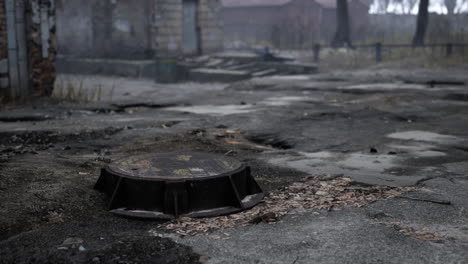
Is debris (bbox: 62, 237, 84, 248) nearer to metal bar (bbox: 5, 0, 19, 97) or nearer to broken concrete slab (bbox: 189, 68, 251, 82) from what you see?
metal bar (bbox: 5, 0, 19, 97)

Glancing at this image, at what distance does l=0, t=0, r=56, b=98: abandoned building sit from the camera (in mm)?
9562

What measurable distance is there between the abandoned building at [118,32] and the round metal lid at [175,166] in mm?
15584

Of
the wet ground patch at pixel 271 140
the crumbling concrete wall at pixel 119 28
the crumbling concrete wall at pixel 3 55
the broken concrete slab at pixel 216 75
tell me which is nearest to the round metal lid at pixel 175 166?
the wet ground patch at pixel 271 140

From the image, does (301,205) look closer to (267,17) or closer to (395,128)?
(395,128)

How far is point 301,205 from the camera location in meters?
3.75

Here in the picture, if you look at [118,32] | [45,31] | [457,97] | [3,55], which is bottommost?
[457,97]

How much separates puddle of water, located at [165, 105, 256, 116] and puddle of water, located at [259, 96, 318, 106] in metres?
0.58

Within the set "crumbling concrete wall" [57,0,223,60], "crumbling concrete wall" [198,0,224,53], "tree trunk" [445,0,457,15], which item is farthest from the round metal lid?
"tree trunk" [445,0,457,15]

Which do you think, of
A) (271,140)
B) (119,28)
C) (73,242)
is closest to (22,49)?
(271,140)

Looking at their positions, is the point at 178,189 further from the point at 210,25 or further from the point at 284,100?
the point at 210,25

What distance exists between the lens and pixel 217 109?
9125 millimetres

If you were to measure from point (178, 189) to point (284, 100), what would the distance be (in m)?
6.92

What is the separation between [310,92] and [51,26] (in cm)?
544

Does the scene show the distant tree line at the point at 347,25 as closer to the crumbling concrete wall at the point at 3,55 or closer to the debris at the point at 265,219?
the crumbling concrete wall at the point at 3,55
